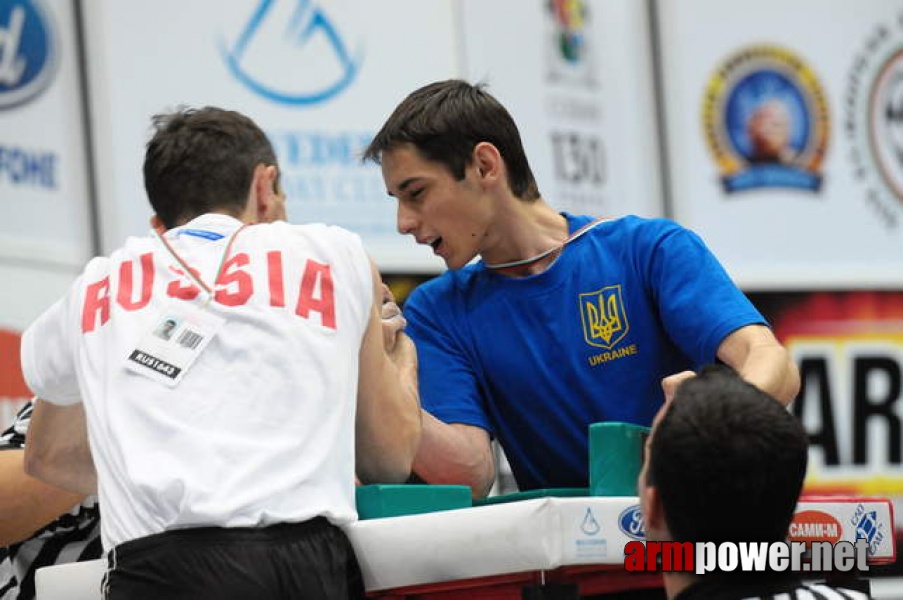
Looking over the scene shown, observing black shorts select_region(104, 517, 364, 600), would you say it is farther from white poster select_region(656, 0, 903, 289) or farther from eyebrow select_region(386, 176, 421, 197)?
white poster select_region(656, 0, 903, 289)

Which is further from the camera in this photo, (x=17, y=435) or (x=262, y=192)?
(x=17, y=435)

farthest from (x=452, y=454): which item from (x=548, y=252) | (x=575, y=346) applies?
(x=548, y=252)

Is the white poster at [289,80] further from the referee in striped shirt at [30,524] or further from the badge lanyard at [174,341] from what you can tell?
the badge lanyard at [174,341]

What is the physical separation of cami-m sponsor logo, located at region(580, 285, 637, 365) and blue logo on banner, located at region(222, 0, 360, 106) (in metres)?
2.73

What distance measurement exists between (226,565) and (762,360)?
1.11 metres

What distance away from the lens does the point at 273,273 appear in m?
2.38

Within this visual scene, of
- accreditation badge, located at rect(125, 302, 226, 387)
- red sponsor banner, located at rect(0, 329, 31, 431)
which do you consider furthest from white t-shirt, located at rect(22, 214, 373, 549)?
red sponsor banner, located at rect(0, 329, 31, 431)

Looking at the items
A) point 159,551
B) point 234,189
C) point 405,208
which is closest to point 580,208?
point 405,208

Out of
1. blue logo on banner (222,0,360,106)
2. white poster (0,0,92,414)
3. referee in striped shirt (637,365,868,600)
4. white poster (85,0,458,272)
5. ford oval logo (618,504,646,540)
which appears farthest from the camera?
blue logo on banner (222,0,360,106)

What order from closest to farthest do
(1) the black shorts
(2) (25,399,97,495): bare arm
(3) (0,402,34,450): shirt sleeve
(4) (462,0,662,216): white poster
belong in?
(1) the black shorts < (2) (25,399,97,495): bare arm < (3) (0,402,34,450): shirt sleeve < (4) (462,0,662,216): white poster

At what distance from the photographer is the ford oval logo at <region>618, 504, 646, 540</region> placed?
2291mm

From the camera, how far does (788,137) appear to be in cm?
684

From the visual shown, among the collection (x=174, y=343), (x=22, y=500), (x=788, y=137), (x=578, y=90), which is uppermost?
(x=578, y=90)

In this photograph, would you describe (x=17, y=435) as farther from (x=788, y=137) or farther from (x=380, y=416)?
(x=788, y=137)
